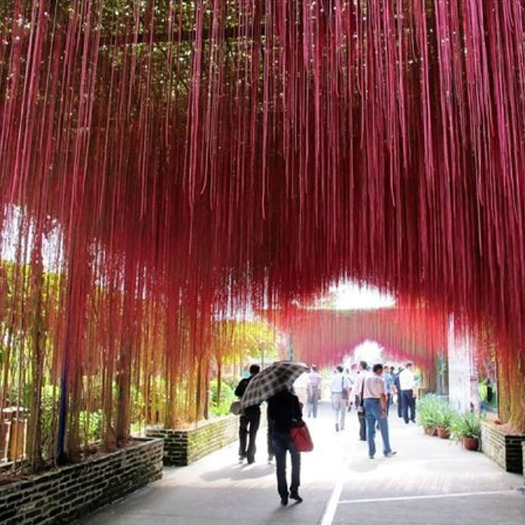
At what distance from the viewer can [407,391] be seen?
11.4 m

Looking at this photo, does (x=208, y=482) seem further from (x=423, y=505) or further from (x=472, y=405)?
(x=472, y=405)

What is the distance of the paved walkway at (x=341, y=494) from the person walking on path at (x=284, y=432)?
160 mm

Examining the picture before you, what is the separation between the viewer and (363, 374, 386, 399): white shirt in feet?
22.8

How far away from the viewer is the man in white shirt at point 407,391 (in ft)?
35.2

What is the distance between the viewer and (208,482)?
216 inches

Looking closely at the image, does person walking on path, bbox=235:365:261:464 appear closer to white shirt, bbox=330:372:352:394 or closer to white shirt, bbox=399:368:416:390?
white shirt, bbox=330:372:352:394

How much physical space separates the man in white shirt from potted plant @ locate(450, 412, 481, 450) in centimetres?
227

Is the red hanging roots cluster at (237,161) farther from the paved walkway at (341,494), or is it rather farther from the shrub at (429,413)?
the shrub at (429,413)

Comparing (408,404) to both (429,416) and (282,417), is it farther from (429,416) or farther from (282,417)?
(282,417)

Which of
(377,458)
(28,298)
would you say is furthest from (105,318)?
(377,458)

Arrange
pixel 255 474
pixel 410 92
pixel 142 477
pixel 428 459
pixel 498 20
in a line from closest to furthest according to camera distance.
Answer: pixel 498 20 < pixel 410 92 < pixel 142 477 < pixel 255 474 < pixel 428 459

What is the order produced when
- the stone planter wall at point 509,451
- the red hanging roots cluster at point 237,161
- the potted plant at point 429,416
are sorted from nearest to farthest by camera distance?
the red hanging roots cluster at point 237,161, the stone planter wall at point 509,451, the potted plant at point 429,416

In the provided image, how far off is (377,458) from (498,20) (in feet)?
19.7

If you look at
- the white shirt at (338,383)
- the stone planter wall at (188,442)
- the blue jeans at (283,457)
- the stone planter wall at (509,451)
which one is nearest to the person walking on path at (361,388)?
the white shirt at (338,383)
